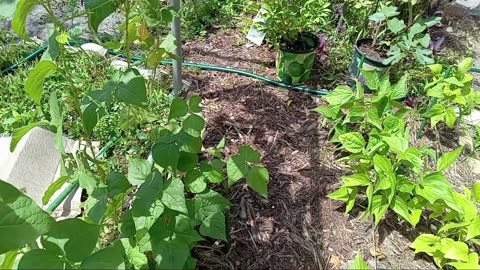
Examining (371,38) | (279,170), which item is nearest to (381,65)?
(371,38)

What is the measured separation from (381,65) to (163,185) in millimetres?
1610

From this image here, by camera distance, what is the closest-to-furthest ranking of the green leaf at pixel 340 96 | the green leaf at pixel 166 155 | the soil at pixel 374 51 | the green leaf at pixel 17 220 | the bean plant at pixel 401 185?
1. the green leaf at pixel 17 220
2. the green leaf at pixel 166 155
3. the bean plant at pixel 401 185
4. the green leaf at pixel 340 96
5. the soil at pixel 374 51

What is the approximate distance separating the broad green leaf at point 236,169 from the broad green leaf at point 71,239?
61 cm

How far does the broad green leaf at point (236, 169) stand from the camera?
1428mm

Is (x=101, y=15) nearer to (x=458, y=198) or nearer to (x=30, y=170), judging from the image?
(x=30, y=170)

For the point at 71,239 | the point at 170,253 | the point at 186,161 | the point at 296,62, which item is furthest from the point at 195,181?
the point at 296,62

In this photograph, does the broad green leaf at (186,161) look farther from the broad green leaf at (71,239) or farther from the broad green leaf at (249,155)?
the broad green leaf at (71,239)

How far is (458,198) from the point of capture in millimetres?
1544

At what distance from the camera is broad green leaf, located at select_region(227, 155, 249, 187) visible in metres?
1.43

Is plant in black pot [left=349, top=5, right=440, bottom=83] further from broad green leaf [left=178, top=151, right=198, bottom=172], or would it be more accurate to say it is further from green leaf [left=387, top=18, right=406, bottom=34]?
broad green leaf [left=178, top=151, right=198, bottom=172]

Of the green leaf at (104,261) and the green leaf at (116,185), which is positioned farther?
the green leaf at (116,185)

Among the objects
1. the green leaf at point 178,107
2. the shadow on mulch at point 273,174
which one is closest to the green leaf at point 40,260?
the green leaf at point 178,107

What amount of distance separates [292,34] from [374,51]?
20.8 inches

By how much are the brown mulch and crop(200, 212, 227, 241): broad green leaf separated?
303 millimetres
